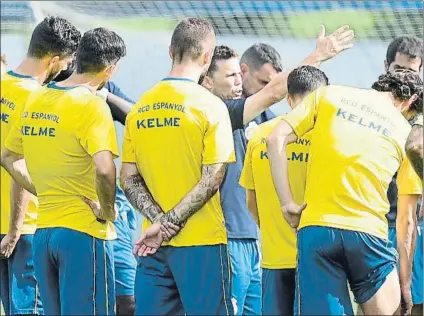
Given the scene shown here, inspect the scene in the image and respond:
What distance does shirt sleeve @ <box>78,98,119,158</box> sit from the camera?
5602mm

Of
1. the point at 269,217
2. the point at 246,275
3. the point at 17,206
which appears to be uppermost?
the point at 17,206

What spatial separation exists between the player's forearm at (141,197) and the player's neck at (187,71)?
0.55 meters

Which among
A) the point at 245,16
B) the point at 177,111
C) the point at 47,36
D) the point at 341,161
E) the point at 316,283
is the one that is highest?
the point at 245,16

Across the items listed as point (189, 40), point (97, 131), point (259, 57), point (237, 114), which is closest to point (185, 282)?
point (97, 131)

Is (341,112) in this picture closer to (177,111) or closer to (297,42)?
(177,111)

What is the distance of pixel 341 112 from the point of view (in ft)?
17.3

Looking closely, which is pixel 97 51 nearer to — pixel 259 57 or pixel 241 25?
pixel 259 57

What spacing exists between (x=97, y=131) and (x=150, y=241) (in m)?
0.66

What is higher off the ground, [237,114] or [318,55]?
[318,55]

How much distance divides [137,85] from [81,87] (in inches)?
138

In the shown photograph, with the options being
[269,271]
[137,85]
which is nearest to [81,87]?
[269,271]

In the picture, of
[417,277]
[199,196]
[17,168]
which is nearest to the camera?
[199,196]

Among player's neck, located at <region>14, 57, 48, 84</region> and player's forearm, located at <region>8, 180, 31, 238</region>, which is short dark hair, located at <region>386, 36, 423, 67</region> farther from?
player's forearm, located at <region>8, 180, 31, 238</region>

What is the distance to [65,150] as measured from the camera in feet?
18.8
